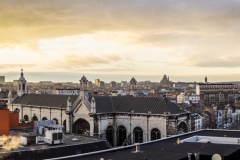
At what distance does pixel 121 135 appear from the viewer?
6625cm

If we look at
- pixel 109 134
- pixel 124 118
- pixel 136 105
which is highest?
pixel 136 105

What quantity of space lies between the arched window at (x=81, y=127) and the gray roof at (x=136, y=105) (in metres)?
3.60

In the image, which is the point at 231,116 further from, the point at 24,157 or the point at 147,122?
the point at 24,157

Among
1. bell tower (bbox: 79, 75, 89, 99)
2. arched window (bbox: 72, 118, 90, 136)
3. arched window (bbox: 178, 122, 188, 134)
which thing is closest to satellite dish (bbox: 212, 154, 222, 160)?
arched window (bbox: 178, 122, 188, 134)

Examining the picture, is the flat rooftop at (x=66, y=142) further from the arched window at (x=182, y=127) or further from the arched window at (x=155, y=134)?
the arched window at (x=182, y=127)

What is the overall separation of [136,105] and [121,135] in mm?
5772

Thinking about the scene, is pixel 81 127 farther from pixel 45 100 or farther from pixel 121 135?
pixel 45 100

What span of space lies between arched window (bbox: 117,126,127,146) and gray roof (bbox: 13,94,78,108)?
12.4 m

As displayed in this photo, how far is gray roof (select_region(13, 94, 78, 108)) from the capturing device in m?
76.1

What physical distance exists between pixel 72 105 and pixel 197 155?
4055cm

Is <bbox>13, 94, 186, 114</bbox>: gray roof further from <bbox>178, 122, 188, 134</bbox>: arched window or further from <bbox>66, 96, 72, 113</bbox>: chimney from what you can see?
<bbox>66, 96, 72, 113</bbox>: chimney

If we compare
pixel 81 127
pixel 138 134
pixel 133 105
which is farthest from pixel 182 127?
pixel 81 127

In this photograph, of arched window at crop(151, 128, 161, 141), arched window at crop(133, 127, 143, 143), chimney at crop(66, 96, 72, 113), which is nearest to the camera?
arched window at crop(151, 128, 161, 141)

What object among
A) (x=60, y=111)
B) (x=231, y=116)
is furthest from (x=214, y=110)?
(x=60, y=111)
